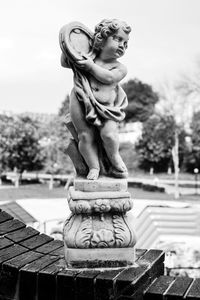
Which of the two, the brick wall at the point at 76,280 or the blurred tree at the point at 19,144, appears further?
the blurred tree at the point at 19,144

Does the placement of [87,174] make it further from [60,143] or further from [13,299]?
[60,143]

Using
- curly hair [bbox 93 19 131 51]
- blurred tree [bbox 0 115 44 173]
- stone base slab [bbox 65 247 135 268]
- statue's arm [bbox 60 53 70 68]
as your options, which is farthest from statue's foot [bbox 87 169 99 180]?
blurred tree [bbox 0 115 44 173]

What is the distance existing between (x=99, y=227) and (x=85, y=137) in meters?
0.56

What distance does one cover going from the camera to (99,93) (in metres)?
Answer: 2.72

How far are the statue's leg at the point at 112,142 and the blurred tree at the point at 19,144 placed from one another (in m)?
28.4

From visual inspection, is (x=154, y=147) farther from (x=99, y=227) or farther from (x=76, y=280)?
(x=76, y=280)

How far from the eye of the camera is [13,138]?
30.8 meters

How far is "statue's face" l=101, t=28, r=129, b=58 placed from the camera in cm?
273

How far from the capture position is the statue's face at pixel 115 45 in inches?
107

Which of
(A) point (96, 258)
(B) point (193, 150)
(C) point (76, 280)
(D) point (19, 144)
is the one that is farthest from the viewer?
(B) point (193, 150)

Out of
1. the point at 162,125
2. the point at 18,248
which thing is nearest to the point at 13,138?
the point at 162,125

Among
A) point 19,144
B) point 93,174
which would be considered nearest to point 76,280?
point 93,174

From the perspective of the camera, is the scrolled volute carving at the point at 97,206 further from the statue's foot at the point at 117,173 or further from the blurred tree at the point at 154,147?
the blurred tree at the point at 154,147

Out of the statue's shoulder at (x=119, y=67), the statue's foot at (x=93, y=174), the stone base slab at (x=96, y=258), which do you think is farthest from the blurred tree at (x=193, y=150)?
the stone base slab at (x=96, y=258)
